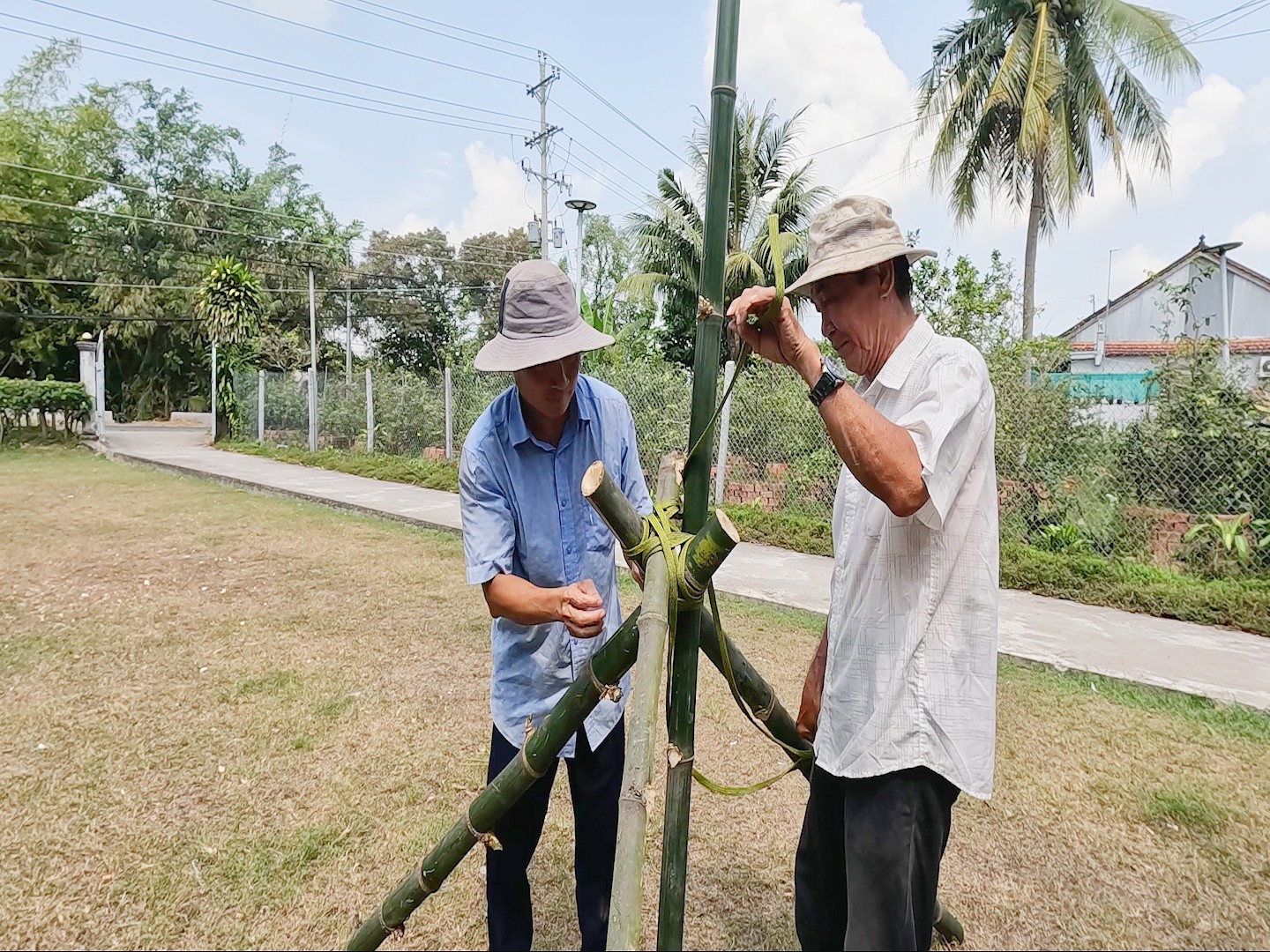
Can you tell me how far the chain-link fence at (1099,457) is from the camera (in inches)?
229

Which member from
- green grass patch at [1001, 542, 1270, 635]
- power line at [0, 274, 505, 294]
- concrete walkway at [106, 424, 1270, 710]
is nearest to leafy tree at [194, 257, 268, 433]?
power line at [0, 274, 505, 294]

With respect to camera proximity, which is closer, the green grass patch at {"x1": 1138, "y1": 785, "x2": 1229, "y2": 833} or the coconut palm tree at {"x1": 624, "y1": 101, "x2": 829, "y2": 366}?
the green grass patch at {"x1": 1138, "y1": 785, "x2": 1229, "y2": 833}

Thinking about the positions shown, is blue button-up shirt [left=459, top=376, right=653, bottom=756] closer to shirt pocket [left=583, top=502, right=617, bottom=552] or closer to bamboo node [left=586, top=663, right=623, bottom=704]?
shirt pocket [left=583, top=502, right=617, bottom=552]

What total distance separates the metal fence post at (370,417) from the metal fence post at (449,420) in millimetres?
2259

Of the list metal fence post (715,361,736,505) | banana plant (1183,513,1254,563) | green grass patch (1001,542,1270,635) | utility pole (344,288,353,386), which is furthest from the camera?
utility pole (344,288,353,386)

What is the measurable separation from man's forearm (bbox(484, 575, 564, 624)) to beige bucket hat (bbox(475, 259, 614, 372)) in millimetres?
470

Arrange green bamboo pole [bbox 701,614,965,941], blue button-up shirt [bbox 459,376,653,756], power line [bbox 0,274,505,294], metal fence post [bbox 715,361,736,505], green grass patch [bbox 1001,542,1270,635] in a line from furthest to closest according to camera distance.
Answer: power line [bbox 0,274,505,294], metal fence post [bbox 715,361,736,505], green grass patch [bbox 1001,542,1270,635], blue button-up shirt [bbox 459,376,653,756], green bamboo pole [bbox 701,614,965,941]

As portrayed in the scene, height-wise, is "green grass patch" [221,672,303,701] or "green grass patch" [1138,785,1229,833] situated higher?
"green grass patch" [1138,785,1229,833]

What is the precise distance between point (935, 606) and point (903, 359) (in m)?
0.47

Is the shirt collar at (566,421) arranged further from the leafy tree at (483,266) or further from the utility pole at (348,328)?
the leafy tree at (483,266)

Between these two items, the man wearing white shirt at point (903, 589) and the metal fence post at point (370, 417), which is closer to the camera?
the man wearing white shirt at point (903, 589)

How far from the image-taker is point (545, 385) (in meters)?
1.73

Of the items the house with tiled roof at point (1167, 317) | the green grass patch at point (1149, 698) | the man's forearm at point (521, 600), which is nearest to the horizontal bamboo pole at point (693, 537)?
the man's forearm at point (521, 600)

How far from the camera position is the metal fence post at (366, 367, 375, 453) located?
13.9m
